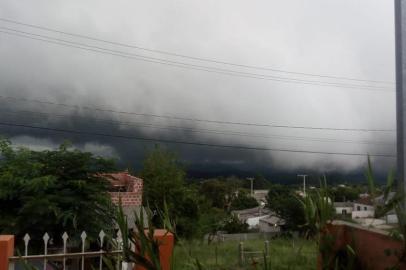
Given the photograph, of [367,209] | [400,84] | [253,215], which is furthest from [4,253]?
[253,215]

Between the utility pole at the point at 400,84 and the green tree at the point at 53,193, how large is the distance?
326cm

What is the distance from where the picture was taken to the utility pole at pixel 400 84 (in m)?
2.07

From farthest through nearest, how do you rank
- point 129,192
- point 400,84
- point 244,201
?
point 244,201 → point 129,192 → point 400,84

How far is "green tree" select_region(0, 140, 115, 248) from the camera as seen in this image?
186 inches

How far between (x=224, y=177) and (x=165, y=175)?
76.6 ft

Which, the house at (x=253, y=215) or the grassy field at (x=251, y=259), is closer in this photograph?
the grassy field at (x=251, y=259)

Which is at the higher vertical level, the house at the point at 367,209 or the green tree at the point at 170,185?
the house at the point at 367,209

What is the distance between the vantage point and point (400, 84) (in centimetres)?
215

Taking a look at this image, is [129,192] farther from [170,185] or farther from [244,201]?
[244,201]

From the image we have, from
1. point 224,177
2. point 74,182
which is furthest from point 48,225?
point 224,177

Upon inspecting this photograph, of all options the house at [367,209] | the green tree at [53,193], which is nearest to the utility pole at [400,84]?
the house at [367,209]

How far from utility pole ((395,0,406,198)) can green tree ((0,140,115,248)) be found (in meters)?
3.26

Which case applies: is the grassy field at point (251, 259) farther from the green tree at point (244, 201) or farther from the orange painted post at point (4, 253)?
the green tree at point (244, 201)

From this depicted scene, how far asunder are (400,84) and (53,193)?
445 centimetres
